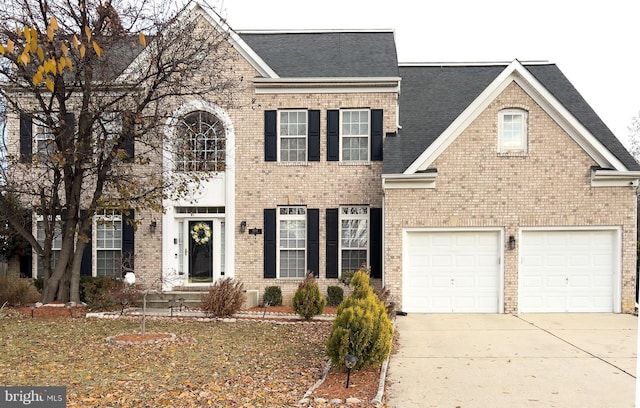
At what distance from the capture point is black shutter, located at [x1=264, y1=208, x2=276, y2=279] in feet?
53.8

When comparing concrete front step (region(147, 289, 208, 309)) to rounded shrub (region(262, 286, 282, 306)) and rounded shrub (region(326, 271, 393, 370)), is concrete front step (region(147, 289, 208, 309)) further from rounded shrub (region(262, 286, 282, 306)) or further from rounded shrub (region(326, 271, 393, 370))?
rounded shrub (region(326, 271, 393, 370))

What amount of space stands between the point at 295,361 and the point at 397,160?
767cm

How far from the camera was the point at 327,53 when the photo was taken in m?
17.6

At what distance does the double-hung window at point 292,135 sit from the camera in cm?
1656

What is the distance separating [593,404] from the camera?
6.86m

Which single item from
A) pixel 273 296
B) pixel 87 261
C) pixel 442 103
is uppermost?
pixel 442 103

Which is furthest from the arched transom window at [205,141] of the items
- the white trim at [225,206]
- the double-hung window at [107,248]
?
the double-hung window at [107,248]

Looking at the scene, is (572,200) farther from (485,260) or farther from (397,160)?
(397,160)

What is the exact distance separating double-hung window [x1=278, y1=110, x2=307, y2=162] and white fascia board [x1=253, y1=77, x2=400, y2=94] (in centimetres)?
67

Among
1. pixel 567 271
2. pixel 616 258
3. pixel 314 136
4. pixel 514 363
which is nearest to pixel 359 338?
pixel 514 363

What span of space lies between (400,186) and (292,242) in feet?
12.0

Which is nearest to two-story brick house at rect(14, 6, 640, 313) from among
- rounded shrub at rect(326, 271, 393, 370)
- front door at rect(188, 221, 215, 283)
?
front door at rect(188, 221, 215, 283)

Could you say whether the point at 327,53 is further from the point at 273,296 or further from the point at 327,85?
the point at 273,296

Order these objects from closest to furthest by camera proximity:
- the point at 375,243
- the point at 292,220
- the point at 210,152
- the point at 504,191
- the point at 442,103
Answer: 1. the point at 504,191
2. the point at 375,243
3. the point at 292,220
4. the point at 210,152
5. the point at 442,103
